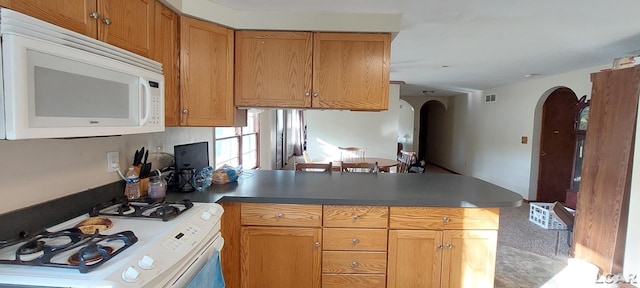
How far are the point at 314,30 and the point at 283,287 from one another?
1.73 m

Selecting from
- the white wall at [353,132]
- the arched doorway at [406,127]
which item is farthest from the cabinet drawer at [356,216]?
the arched doorway at [406,127]

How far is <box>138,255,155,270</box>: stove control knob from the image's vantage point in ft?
3.14

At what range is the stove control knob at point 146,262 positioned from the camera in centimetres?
96

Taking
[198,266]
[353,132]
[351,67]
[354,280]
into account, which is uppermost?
[351,67]

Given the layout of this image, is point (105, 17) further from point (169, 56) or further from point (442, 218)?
point (442, 218)

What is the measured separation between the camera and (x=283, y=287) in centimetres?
192

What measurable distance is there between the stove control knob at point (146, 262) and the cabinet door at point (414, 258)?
132 centimetres

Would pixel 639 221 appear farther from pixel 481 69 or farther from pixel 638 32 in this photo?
pixel 481 69

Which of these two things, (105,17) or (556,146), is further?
(556,146)

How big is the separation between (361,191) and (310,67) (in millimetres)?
926

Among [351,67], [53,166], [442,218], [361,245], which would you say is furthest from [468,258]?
[53,166]

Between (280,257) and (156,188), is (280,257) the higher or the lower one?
the lower one

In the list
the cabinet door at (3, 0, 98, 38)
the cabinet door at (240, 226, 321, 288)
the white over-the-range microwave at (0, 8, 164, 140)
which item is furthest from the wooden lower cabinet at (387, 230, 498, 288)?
the cabinet door at (3, 0, 98, 38)

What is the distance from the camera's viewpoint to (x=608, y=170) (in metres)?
2.56
